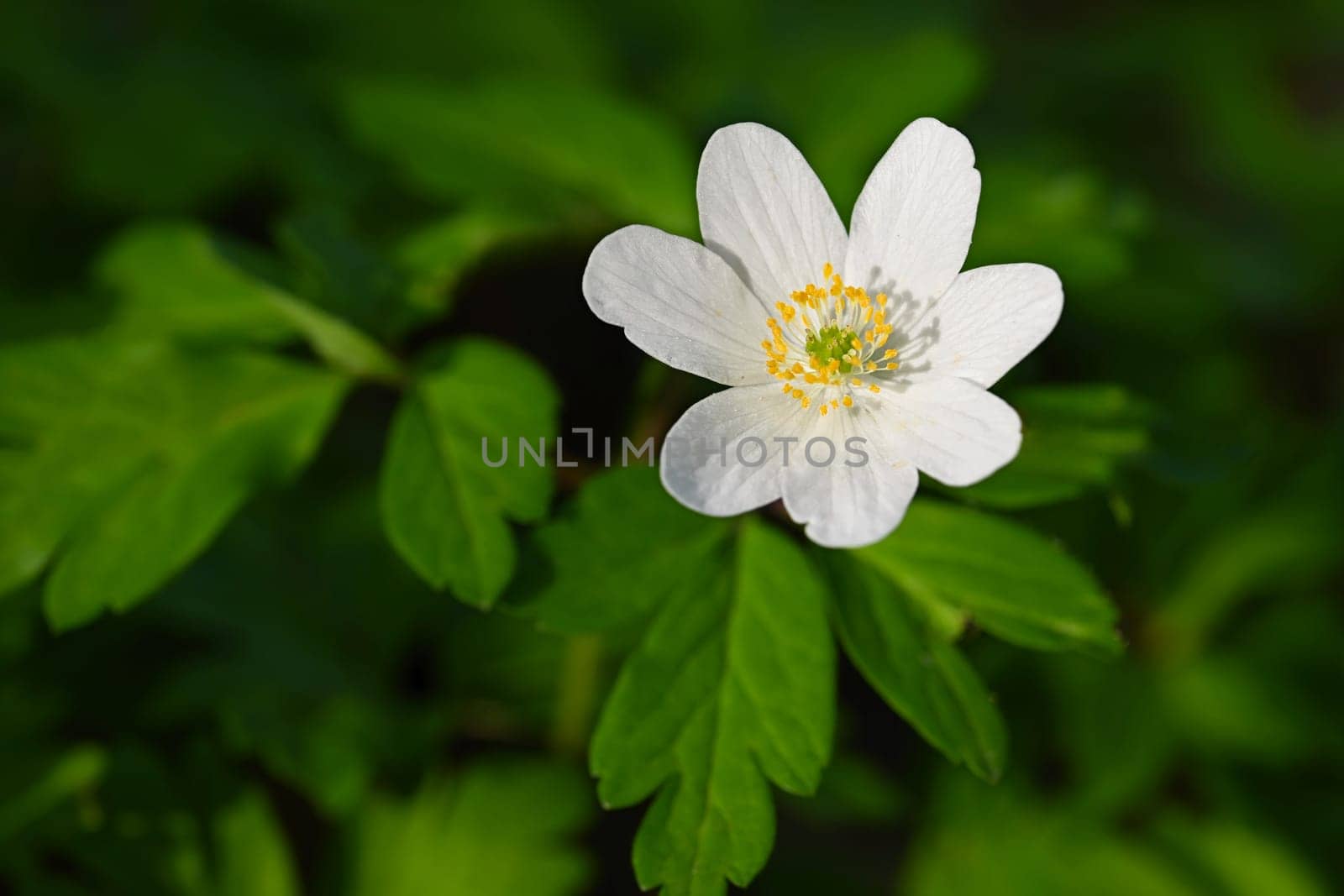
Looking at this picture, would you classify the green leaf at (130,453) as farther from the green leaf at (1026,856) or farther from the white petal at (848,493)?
the green leaf at (1026,856)

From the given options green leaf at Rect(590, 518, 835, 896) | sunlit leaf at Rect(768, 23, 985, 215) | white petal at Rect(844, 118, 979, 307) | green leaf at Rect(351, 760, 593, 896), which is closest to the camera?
green leaf at Rect(590, 518, 835, 896)

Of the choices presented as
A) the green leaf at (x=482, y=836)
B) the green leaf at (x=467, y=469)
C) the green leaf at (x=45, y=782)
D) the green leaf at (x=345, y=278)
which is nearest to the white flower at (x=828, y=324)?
the green leaf at (x=467, y=469)

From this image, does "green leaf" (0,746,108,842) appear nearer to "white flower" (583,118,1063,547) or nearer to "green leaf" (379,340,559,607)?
"green leaf" (379,340,559,607)

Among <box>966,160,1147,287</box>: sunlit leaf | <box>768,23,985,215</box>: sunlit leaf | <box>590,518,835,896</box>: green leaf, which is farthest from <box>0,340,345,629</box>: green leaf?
<box>966,160,1147,287</box>: sunlit leaf

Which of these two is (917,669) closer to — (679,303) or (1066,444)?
(1066,444)

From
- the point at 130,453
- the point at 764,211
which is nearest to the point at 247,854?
the point at 130,453

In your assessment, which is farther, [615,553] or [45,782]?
[45,782]
